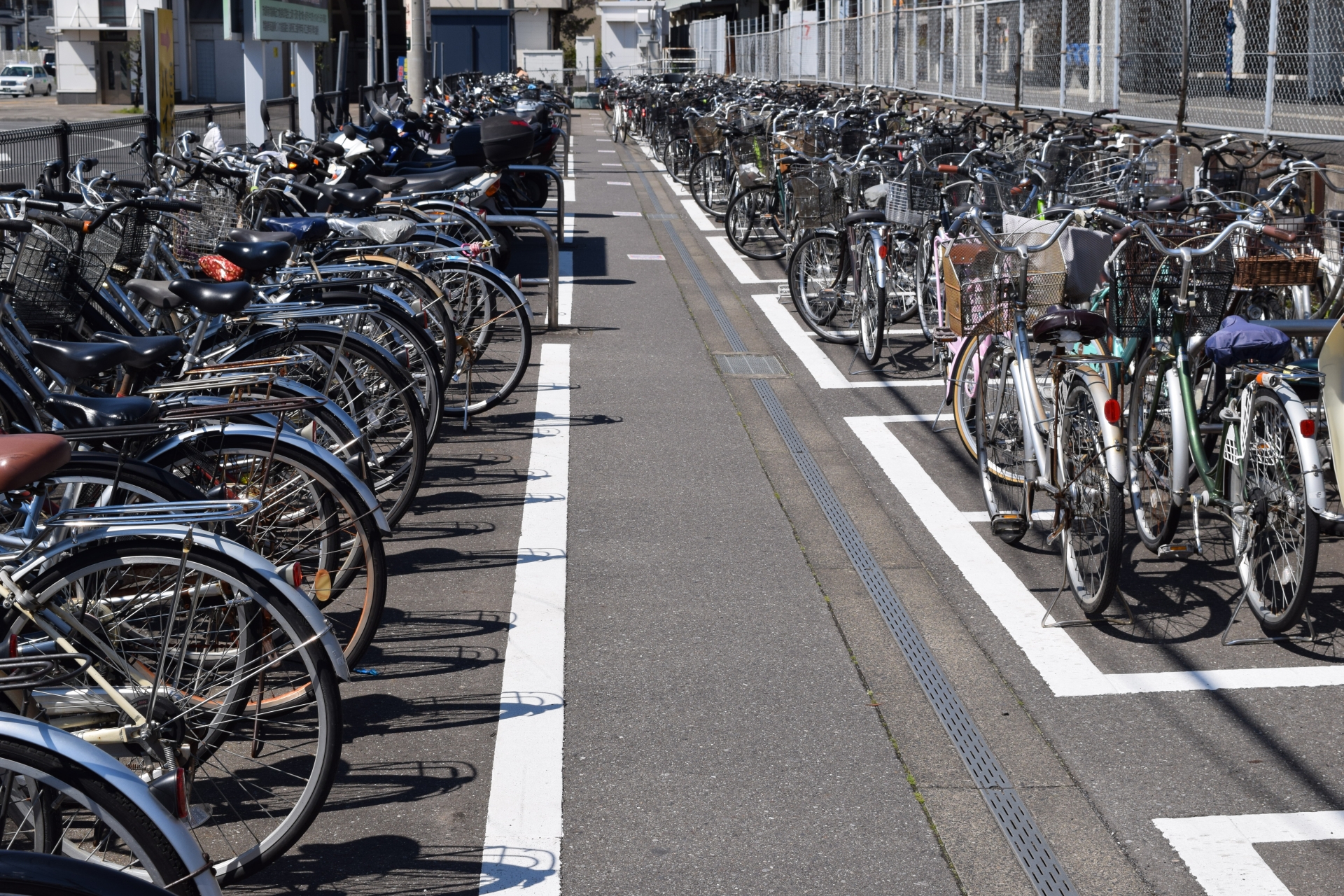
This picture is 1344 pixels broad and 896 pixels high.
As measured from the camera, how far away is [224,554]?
9.76 feet

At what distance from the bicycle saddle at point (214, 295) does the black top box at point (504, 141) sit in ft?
22.2

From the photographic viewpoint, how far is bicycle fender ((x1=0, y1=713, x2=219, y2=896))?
2266 mm

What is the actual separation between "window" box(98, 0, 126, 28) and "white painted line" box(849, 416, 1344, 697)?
190ft

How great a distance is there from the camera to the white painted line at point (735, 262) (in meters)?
12.5

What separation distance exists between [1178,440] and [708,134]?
13.2 m

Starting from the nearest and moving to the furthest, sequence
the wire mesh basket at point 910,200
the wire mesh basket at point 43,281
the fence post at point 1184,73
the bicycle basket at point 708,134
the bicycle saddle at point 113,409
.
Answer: the bicycle saddle at point 113,409 → the wire mesh basket at point 43,281 → the wire mesh basket at point 910,200 → the fence post at point 1184,73 → the bicycle basket at point 708,134

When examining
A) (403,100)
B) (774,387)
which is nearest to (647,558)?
(774,387)

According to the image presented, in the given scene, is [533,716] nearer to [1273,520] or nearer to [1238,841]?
[1238,841]

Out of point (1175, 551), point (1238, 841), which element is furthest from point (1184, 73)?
point (1238, 841)

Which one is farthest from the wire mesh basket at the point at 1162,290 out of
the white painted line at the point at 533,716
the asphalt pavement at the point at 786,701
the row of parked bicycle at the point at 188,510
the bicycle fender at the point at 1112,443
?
the row of parked bicycle at the point at 188,510

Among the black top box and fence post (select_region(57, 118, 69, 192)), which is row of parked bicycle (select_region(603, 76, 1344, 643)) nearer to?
the black top box

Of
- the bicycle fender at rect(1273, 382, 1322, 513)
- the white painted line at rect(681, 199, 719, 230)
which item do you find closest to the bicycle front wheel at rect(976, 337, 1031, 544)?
the bicycle fender at rect(1273, 382, 1322, 513)

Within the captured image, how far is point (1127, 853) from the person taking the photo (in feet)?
11.0

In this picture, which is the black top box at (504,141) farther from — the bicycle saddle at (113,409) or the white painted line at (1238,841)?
the white painted line at (1238,841)
